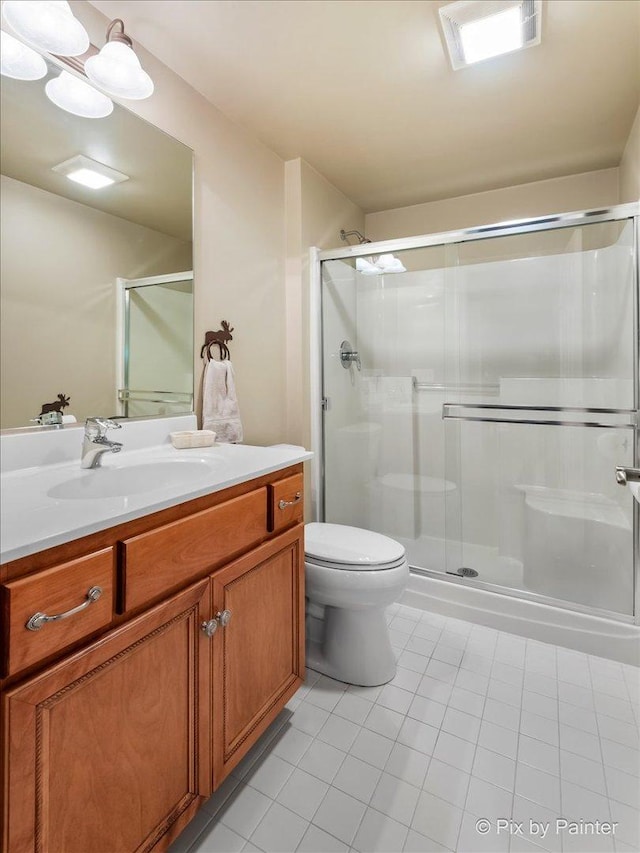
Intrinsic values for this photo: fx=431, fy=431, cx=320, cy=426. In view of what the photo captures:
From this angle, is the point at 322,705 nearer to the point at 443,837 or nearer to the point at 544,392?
the point at 443,837

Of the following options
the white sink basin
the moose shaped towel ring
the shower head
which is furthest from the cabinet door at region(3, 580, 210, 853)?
the shower head

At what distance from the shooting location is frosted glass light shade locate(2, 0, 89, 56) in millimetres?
1060

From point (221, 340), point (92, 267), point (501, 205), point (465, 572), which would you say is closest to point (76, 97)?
point (92, 267)

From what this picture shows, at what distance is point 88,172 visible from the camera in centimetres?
133

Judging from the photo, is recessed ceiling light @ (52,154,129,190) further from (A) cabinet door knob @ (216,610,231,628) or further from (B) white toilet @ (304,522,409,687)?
(B) white toilet @ (304,522,409,687)

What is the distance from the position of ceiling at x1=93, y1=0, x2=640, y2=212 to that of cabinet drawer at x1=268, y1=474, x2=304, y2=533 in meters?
1.50

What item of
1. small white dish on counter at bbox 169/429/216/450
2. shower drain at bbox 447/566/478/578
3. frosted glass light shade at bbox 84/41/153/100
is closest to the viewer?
frosted glass light shade at bbox 84/41/153/100

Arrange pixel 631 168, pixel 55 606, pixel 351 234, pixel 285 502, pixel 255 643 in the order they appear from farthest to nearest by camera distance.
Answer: pixel 351 234 < pixel 631 168 < pixel 285 502 < pixel 255 643 < pixel 55 606

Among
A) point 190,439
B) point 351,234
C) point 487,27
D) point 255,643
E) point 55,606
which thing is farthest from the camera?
point 351,234

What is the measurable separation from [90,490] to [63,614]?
483 mm

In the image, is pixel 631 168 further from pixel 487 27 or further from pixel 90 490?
pixel 90 490

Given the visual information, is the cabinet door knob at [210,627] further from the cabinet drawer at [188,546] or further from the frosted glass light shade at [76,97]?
the frosted glass light shade at [76,97]

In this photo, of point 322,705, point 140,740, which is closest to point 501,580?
point 322,705

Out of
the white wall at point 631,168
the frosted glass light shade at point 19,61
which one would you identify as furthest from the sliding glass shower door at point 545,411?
the frosted glass light shade at point 19,61
